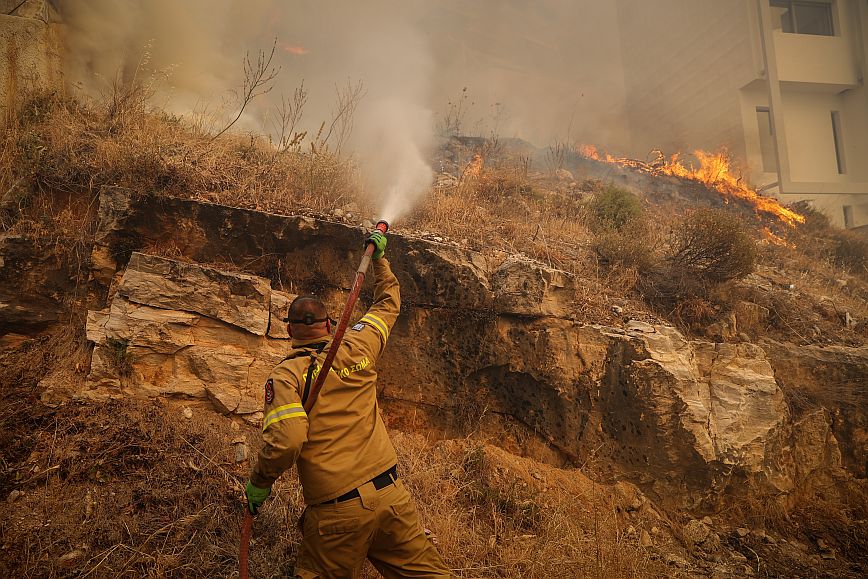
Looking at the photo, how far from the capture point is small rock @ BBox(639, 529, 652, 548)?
12.6ft

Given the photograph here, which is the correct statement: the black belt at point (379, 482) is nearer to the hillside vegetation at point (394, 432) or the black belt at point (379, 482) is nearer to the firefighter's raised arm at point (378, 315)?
the firefighter's raised arm at point (378, 315)

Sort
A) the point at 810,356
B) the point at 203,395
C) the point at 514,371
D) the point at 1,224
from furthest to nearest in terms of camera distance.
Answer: the point at 810,356, the point at 514,371, the point at 1,224, the point at 203,395

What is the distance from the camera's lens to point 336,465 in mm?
2232

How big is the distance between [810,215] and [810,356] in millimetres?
7631

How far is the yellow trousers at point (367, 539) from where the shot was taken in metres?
2.18

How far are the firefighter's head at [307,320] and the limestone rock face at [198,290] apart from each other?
1838 millimetres

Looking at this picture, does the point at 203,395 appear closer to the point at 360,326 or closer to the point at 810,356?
the point at 360,326

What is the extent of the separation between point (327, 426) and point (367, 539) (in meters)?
0.58

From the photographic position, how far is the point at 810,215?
34.6 ft

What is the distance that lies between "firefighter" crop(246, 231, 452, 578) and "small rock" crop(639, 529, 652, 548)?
7.73 feet

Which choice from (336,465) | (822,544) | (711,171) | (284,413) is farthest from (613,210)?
(711,171)

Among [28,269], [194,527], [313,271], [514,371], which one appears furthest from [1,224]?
[514,371]

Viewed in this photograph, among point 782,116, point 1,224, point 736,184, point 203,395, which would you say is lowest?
point 203,395

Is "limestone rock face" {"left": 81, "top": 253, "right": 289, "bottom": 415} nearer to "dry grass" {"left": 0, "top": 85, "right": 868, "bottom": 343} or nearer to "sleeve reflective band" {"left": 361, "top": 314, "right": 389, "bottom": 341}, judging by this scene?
"dry grass" {"left": 0, "top": 85, "right": 868, "bottom": 343}
